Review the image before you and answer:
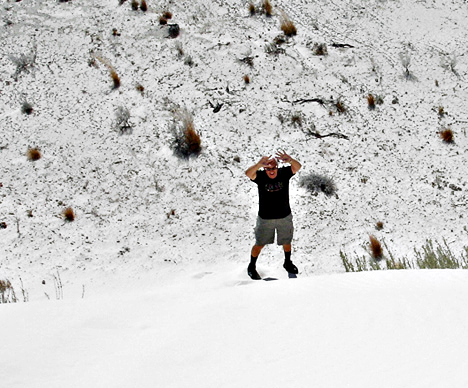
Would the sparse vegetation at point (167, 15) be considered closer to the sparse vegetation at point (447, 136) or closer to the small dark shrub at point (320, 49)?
the small dark shrub at point (320, 49)

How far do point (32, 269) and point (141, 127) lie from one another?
107 inches

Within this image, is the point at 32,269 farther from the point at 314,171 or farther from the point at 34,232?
the point at 314,171

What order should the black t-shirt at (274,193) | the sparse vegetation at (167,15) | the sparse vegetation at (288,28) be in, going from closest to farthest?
the black t-shirt at (274,193)
the sparse vegetation at (288,28)
the sparse vegetation at (167,15)

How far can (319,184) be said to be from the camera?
574 cm

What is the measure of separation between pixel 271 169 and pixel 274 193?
239mm

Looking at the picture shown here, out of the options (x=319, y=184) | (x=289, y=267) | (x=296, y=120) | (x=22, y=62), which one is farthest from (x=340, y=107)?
(x=22, y=62)

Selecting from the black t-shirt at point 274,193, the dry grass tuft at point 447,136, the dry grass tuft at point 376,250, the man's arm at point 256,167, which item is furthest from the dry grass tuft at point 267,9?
the man's arm at point 256,167

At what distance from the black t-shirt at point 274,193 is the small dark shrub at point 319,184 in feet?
6.08

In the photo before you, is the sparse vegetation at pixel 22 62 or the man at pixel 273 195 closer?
the man at pixel 273 195

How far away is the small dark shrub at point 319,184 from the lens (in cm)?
569

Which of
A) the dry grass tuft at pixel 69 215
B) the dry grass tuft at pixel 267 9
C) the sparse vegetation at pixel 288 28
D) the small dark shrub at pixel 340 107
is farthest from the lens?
the dry grass tuft at pixel 267 9

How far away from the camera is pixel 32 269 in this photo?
4863 mm

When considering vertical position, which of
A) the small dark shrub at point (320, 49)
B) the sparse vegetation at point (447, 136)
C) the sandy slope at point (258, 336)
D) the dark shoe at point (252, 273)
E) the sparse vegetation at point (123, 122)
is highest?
the small dark shrub at point (320, 49)

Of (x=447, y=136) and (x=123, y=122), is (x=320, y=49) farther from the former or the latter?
(x=123, y=122)
